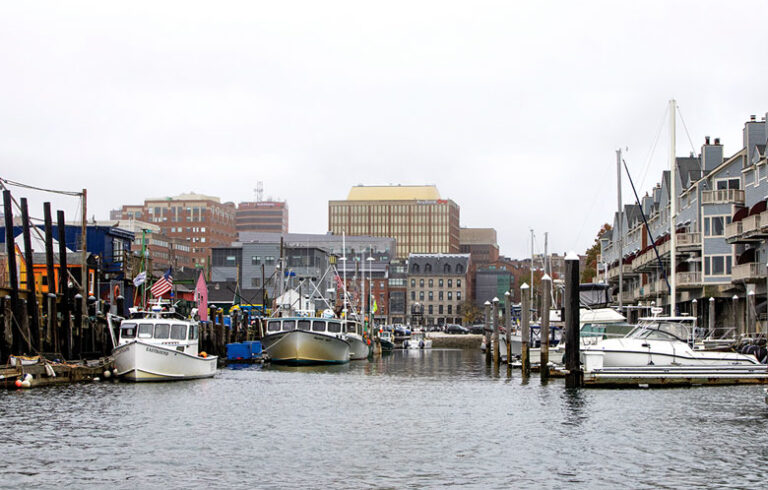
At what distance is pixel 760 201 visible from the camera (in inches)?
2778

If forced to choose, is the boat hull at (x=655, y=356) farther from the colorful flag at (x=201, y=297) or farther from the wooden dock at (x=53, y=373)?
the colorful flag at (x=201, y=297)

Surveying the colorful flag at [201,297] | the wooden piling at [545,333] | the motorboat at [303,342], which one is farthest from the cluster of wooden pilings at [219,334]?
the wooden piling at [545,333]

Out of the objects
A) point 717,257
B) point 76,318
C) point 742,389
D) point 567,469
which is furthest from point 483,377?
point 567,469

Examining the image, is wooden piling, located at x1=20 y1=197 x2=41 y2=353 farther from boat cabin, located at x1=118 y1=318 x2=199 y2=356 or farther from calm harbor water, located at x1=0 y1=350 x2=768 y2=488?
boat cabin, located at x1=118 y1=318 x2=199 y2=356

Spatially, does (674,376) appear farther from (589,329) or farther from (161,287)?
(161,287)

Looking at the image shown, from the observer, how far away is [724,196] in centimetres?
7700

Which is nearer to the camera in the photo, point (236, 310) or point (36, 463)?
point (36, 463)

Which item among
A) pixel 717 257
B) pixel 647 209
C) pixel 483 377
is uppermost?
pixel 647 209

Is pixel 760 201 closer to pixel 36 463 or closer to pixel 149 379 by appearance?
pixel 149 379

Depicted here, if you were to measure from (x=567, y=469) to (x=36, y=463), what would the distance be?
12.9 meters

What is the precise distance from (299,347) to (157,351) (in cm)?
2456

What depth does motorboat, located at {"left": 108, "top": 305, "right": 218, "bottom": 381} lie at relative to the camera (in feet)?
163

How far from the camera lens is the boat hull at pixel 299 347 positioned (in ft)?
243

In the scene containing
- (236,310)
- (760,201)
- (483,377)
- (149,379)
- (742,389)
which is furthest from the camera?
(236,310)
